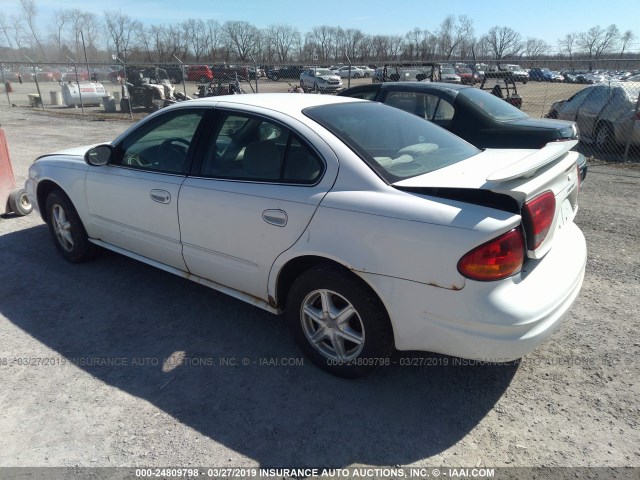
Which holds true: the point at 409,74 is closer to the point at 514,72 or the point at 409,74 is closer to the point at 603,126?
the point at 514,72

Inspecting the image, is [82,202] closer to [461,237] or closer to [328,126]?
[328,126]

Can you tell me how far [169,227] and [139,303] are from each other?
804 millimetres

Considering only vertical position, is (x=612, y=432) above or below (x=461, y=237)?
below

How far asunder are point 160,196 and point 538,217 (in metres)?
2.53

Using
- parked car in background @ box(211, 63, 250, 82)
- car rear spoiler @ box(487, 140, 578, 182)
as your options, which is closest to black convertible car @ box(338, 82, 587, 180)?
car rear spoiler @ box(487, 140, 578, 182)

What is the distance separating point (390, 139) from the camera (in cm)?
312

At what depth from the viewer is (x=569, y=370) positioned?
2961mm

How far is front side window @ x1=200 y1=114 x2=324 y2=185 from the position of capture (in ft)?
9.45

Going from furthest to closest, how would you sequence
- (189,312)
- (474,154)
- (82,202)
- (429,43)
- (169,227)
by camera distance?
(429,43) < (82,202) < (189,312) < (169,227) < (474,154)

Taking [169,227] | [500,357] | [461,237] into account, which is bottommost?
[500,357]

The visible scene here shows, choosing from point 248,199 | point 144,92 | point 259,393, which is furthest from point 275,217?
point 144,92

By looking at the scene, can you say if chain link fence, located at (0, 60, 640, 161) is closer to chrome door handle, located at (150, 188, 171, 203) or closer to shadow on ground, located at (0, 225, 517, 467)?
shadow on ground, located at (0, 225, 517, 467)

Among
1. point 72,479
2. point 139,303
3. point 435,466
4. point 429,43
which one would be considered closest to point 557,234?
point 435,466

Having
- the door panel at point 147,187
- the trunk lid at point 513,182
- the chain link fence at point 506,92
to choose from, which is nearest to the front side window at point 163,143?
the door panel at point 147,187
